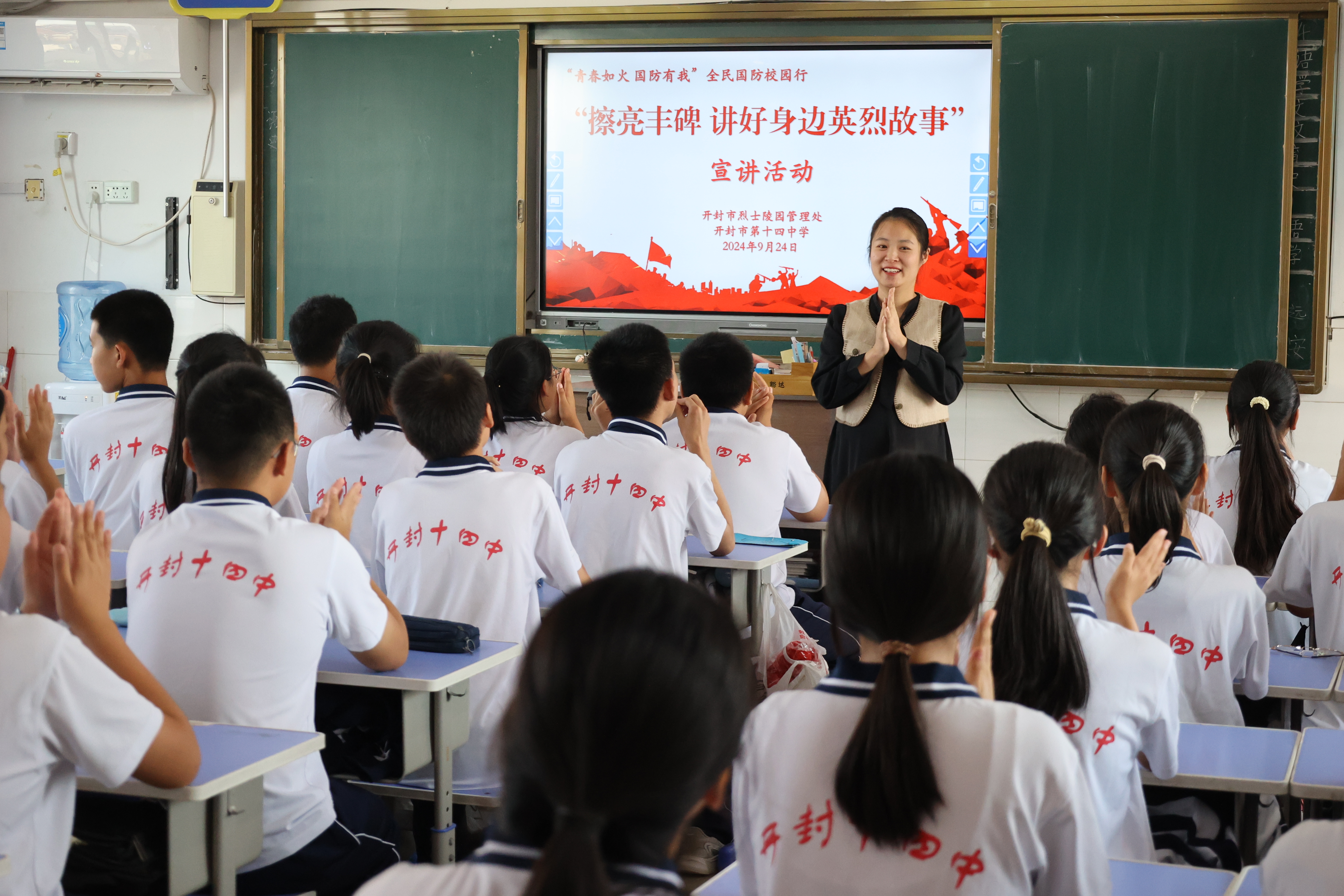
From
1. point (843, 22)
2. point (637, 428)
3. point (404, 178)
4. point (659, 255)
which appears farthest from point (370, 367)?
point (843, 22)

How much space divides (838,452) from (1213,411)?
195 cm

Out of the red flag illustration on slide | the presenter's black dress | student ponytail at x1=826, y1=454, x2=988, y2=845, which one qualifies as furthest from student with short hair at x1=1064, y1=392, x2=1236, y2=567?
the red flag illustration on slide

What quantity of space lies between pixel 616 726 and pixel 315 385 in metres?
3.00

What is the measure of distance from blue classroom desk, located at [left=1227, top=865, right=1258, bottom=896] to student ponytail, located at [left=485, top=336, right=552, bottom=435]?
2.14 metres

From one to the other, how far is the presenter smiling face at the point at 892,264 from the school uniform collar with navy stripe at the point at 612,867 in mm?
3212

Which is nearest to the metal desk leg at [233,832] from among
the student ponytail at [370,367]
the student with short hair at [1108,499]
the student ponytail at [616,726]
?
the student ponytail at [616,726]

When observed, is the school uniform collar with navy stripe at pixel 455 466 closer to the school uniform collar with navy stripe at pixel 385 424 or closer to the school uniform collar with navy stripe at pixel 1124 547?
the school uniform collar with navy stripe at pixel 385 424

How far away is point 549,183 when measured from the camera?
5637 mm

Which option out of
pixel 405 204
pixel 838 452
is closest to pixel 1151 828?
pixel 838 452

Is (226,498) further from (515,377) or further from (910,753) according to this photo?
(515,377)

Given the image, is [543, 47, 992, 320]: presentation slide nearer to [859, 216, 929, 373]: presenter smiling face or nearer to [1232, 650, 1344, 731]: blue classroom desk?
[859, 216, 929, 373]: presenter smiling face

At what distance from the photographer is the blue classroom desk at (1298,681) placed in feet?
6.71

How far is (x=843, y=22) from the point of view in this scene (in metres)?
5.22

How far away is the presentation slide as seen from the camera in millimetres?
5234
